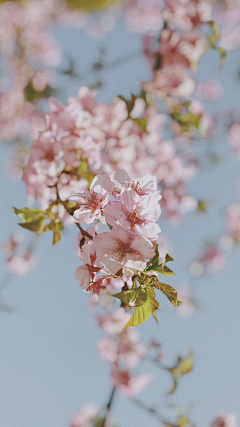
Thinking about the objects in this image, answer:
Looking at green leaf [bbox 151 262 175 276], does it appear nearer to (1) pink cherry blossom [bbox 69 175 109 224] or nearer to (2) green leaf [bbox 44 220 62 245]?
(1) pink cherry blossom [bbox 69 175 109 224]

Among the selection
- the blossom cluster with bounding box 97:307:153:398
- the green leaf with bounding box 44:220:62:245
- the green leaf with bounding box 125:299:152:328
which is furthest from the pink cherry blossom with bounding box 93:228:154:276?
the blossom cluster with bounding box 97:307:153:398

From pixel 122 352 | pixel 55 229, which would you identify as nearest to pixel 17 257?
pixel 122 352

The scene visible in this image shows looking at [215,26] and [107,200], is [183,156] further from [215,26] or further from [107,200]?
[107,200]

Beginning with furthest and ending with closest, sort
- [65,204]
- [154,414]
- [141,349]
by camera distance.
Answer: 1. [141,349]
2. [154,414]
3. [65,204]

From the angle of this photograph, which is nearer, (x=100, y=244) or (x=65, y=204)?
(x=100, y=244)

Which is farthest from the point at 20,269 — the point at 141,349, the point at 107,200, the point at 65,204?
the point at 107,200

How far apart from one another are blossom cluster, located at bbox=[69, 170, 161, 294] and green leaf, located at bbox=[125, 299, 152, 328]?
10 cm

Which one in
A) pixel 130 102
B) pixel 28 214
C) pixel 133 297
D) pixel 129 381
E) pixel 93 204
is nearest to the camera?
pixel 133 297

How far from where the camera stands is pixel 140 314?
941 millimetres

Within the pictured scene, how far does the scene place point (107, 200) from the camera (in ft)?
3.43

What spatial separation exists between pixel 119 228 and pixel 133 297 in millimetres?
193

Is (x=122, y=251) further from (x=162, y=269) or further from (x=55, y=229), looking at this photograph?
(x=55, y=229)

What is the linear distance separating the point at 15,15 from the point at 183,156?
13.2 feet

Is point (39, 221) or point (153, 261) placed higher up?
point (39, 221)
